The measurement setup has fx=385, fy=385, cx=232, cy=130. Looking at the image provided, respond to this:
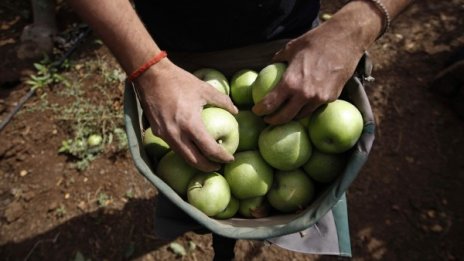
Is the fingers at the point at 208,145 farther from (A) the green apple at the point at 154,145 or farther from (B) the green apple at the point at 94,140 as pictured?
(B) the green apple at the point at 94,140

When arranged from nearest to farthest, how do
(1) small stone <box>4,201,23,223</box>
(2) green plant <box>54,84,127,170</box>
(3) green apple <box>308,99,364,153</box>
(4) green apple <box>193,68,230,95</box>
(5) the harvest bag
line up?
(5) the harvest bag < (3) green apple <box>308,99,364,153</box> < (4) green apple <box>193,68,230,95</box> < (1) small stone <box>4,201,23,223</box> < (2) green plant <box>54,84,127,170</box>

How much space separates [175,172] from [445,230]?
2286 mm

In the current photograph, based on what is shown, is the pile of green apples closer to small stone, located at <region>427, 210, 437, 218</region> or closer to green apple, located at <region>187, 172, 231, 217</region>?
green apple, located at <region>187, 172, 231, 217</region>

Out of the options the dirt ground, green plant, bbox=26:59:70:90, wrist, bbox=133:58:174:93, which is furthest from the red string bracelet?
green plant, bbox=26:59:70:90

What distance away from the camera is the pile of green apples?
129 centimetres

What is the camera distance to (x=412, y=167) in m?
3.07

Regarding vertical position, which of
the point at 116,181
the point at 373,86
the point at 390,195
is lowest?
the point at 390,195

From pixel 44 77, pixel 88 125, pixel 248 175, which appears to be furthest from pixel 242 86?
pixel 44 77

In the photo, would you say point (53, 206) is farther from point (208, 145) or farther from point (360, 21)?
point (360, 21)

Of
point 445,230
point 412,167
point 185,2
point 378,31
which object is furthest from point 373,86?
point 185,2

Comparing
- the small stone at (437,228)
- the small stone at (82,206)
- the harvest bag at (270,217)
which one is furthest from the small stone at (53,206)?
the small stone at (437,228)

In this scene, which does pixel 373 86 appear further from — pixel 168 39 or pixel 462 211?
pixel 168 39

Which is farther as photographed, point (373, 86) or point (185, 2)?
point (373, 86)

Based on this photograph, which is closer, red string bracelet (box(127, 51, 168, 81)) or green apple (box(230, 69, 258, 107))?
red string bracelet (box(127, 51, 168, 81))
